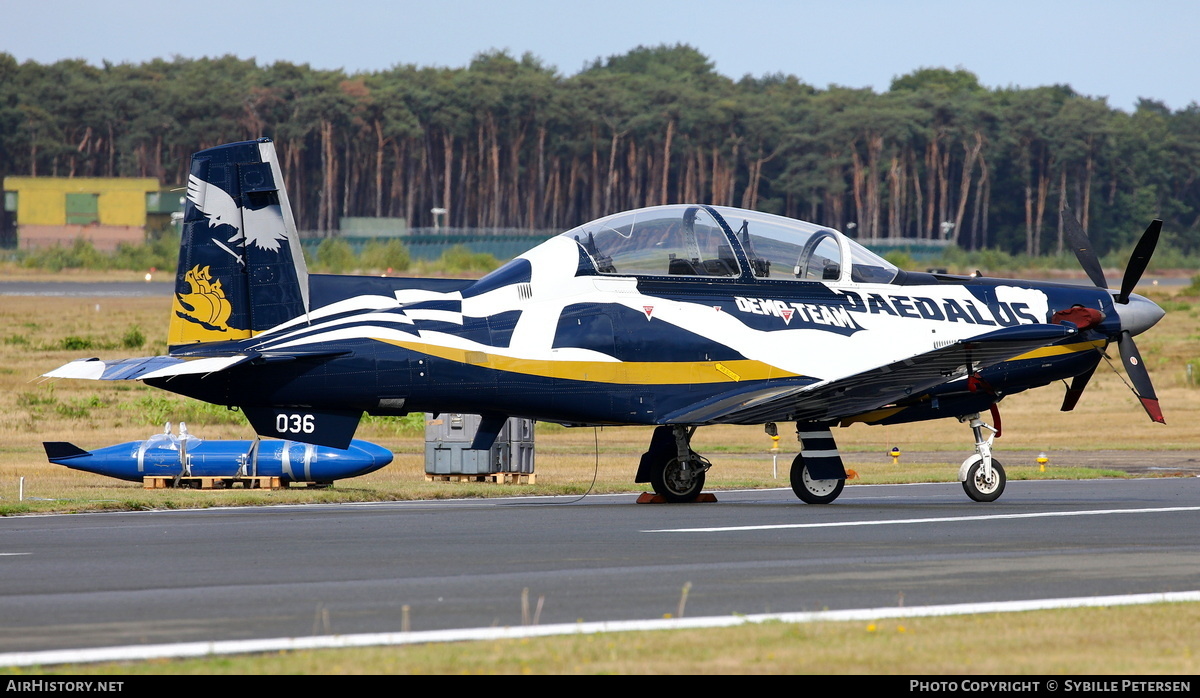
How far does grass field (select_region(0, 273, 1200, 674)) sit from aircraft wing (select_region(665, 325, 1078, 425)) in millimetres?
5488

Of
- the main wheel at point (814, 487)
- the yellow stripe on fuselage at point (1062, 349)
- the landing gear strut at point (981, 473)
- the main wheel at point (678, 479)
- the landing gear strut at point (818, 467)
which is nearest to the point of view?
the landing gear strut at point (818, 467)

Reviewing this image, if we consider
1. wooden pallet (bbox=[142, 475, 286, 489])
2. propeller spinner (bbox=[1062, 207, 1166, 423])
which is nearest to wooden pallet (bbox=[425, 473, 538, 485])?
wooden pallet (bbox=[142, 475, 286, 489])

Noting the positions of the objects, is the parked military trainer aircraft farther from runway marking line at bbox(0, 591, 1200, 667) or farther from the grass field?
runway marking line at bbox(0, 591, 1200, 667)

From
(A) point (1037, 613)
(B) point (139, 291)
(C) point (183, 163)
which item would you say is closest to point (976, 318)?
(A) point (1037, 613)

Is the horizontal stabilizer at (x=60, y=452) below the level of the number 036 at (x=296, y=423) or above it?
below

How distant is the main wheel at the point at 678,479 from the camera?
1903cm

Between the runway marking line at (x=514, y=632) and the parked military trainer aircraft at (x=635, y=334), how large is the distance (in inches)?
277

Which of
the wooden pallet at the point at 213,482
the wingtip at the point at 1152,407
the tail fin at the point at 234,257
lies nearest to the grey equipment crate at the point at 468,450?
the wooden pallet at the point at 213,482

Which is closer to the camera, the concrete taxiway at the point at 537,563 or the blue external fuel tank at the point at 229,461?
A: the concrete taxiway at the point at 537,563

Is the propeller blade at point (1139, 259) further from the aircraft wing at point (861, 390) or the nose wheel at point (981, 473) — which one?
the nose wheel at point (981, 473)

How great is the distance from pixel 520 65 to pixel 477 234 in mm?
42168

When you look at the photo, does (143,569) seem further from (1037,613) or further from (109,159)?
(109,159)

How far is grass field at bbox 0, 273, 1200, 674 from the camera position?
7.63 m

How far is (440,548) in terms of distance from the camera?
13359mm
